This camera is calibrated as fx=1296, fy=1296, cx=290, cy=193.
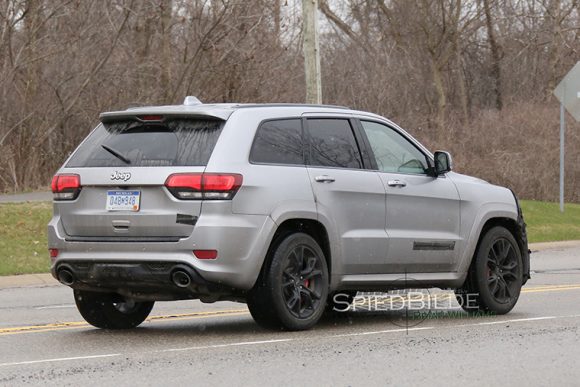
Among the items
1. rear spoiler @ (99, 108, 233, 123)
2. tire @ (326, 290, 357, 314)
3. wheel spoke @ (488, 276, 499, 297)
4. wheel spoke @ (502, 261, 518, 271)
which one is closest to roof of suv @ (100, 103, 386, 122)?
rear spoiler @ (99, 108, 233, 123)

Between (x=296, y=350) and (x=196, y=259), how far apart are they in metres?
1.06

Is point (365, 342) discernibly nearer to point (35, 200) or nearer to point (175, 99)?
point (35, 200)

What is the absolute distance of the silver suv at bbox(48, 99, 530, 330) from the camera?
9570 millimetres

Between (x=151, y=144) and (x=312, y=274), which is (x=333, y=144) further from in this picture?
(x=151, y=144)

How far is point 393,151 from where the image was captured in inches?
448

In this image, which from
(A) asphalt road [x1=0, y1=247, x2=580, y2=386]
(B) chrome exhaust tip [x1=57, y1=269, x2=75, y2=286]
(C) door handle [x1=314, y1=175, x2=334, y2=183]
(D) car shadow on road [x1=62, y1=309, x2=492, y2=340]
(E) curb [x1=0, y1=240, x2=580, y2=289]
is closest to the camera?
(A) asphalt road [x1=0, y1=247, x2=580, y2=386]

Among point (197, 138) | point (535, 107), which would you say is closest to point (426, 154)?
point (197, 138)

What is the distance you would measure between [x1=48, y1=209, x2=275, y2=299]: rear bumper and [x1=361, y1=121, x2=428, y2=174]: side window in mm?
1764

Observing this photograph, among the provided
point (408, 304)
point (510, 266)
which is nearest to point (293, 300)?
point (510, 266)

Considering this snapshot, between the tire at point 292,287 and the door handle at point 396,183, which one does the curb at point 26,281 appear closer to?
the door handle at point 396,183

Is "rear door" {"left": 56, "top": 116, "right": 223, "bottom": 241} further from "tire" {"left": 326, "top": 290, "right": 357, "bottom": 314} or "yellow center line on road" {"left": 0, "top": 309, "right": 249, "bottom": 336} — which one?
"tire" {"left": 326, "top": 290, "right": 357, "bottom": 314}

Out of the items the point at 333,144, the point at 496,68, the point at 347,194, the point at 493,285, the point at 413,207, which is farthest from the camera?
the point at 496,68

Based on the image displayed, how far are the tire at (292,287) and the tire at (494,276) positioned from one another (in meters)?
1.97

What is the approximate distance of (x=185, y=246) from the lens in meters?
9.51
